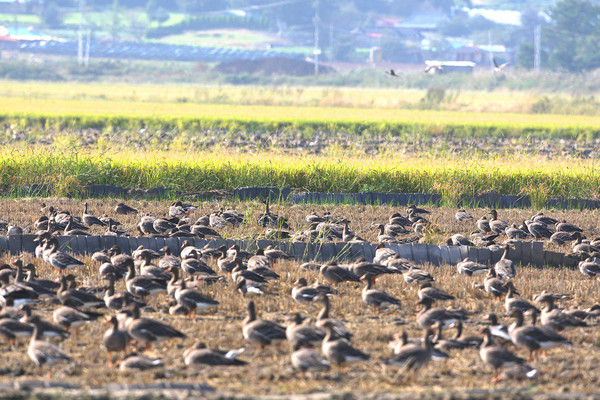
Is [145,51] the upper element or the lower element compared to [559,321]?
upper

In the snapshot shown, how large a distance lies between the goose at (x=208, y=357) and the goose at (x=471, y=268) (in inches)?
193

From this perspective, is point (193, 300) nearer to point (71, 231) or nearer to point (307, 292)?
point (307, 292)

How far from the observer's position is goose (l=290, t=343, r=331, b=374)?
7.11 metres

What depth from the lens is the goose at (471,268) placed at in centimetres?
1137

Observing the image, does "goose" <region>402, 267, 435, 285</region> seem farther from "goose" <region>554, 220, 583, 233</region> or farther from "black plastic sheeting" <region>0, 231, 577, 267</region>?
"goose" <region>554, 220, 583, 233</region>

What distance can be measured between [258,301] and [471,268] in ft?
10.5

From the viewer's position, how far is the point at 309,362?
23.4 ft

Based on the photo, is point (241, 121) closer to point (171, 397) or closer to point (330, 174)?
point (330, 174)

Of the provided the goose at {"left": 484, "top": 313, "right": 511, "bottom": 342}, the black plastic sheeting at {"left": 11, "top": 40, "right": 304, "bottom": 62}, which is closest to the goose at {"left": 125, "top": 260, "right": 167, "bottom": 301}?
the goose at {"left": 484, "top": 313, "right": 511, "bottom": 342}

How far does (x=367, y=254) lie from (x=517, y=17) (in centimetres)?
13917

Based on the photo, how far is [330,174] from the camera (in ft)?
61.9

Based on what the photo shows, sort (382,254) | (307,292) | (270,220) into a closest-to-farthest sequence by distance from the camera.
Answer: (307,292)
(382,254)
(270,220)

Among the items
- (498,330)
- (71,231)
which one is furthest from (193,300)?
(71,231)

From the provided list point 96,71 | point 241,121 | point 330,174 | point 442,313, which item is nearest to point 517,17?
point 96,71
